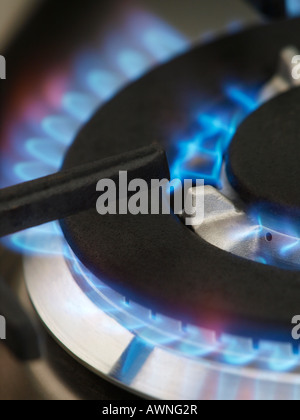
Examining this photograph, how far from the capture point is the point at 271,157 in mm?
729

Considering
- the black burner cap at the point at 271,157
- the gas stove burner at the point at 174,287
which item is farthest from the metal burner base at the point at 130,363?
the black burner cap at the point at 271,157

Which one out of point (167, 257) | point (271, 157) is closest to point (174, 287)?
point (167, 257)

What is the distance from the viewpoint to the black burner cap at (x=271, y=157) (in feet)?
2.21

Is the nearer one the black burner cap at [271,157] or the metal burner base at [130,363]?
the metal burner base at [130,363]

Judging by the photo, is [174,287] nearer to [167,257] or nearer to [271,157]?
[167,257]

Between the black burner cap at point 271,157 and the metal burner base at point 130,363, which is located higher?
the black burner cap at point 271,157

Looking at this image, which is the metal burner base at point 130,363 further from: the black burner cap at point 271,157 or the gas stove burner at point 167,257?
the black burner cap at point 271,157

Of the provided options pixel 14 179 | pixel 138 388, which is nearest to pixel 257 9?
pixel 14 179

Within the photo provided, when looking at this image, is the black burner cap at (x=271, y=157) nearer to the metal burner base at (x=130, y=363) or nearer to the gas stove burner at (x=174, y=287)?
the gas stove burner at (x=174, y=287)

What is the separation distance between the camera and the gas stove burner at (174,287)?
57cm

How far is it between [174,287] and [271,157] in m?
0.21

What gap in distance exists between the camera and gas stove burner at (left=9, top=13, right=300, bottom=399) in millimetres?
571

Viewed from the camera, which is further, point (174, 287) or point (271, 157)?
point (271, 157)
